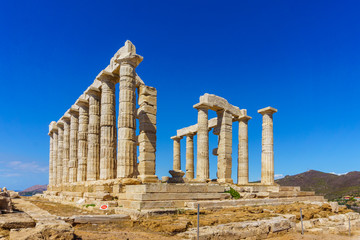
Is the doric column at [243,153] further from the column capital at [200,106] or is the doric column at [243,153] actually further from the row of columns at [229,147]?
the column capital at [200,106]

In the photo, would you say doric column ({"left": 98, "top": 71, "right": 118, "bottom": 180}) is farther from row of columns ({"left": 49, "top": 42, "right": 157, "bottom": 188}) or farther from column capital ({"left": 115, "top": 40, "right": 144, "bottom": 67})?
column capital ({"left": 115, "top": 40, "right": 144, "bottom": 67})

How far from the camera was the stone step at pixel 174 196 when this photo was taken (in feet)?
39.1

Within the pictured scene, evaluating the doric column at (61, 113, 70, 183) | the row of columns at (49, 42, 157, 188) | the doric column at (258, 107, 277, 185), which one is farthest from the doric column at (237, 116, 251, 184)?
the doric column at (61, 113, 70, 183)

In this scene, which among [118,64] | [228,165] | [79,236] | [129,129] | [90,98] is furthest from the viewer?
[228,165]

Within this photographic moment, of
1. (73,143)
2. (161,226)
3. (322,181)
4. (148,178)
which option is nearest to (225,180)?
(148,178)

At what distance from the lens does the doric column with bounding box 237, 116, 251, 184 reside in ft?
84.7

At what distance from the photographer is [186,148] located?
1273 inches

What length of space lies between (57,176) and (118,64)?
57.2 feet

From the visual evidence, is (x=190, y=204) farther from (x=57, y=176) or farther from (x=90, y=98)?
(x=57, y=176)

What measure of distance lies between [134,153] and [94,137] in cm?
582

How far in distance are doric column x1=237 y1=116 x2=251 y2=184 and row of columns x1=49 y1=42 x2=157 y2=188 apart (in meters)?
9.94

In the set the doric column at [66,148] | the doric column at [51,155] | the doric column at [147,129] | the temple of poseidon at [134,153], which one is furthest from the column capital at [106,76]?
the doric column at [51,155]

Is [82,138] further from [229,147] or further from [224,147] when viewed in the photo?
[229,147]

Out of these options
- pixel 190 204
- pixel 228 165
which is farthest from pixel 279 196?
pixel 190 204
